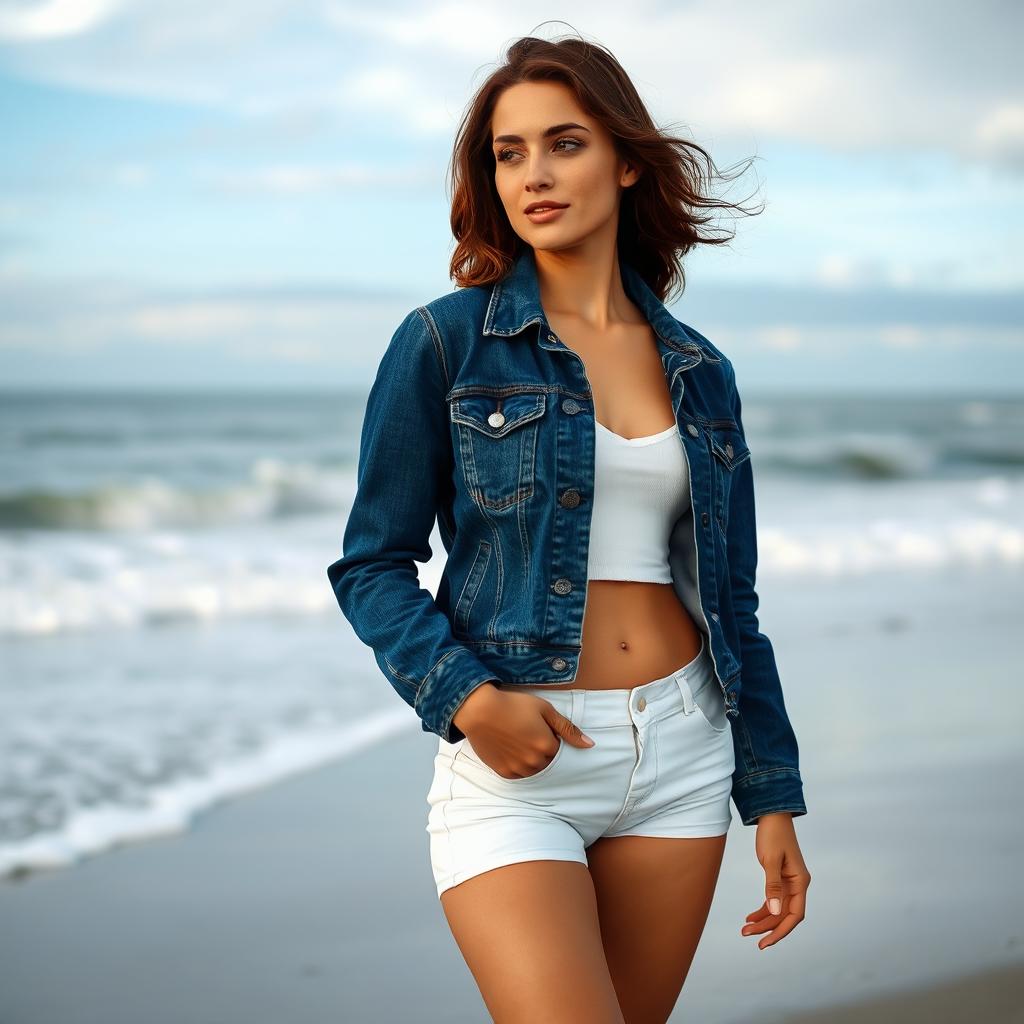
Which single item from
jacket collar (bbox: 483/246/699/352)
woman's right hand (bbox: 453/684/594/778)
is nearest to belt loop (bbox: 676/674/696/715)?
woman's right hand (bbox: 453/684/594/778)

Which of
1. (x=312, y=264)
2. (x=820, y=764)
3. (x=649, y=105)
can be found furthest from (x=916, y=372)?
(x=649, y=105)

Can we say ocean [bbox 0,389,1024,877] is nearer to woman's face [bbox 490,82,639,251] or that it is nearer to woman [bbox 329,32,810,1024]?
woman [bbox 329,32,810,1024]

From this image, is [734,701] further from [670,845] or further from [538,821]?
[538,821]

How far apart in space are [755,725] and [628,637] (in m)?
0.38

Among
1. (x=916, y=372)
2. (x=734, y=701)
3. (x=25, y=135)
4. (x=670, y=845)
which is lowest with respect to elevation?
(x=916, y=372)

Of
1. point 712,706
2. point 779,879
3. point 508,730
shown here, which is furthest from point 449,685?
point 779,879

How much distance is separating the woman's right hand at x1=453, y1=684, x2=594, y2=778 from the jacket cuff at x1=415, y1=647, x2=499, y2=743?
0.5 inches

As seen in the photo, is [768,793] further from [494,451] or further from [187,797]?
Result: [187,797]

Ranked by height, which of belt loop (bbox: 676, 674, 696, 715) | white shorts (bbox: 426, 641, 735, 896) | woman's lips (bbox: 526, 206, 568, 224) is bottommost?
white shorts (bbox: 426, 641, 735, 896)

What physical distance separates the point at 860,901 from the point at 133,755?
293 cm

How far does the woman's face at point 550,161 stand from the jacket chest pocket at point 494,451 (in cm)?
34

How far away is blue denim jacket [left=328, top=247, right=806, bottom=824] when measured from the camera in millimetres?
1864

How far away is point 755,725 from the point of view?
7.30 feet

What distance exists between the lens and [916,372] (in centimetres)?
3847
